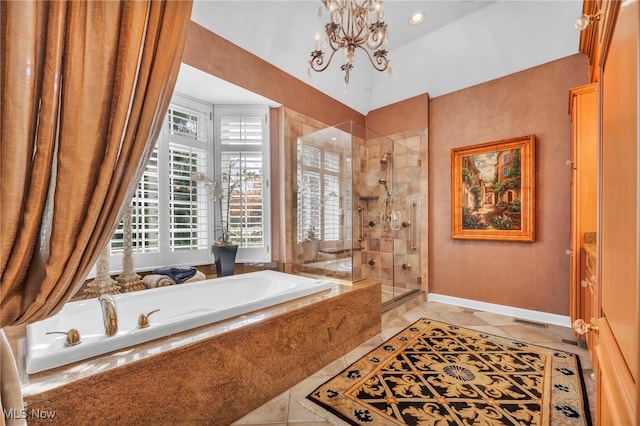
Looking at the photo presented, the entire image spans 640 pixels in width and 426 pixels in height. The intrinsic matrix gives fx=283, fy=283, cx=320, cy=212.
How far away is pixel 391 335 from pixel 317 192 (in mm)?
1719

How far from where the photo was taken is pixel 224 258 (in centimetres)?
291


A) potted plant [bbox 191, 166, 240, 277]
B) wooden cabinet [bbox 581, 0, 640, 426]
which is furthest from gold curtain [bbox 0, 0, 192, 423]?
potted plant [bbox 191, 166, 240, 277]

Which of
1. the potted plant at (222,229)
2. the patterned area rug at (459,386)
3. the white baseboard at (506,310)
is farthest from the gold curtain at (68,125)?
the white baseboard at (506,310)

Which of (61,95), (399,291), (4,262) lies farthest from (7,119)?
(399,291)

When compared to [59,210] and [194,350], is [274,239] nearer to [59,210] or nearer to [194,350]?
Result: [194,350]

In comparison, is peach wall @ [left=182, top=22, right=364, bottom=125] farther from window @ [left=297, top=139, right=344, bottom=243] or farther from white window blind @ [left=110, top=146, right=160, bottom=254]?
white window blind @ [left=110, top=146, right=160, bottom=254]

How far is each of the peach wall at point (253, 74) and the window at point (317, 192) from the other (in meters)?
0.53

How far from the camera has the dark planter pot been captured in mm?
2900

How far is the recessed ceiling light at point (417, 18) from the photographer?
10.2 feet

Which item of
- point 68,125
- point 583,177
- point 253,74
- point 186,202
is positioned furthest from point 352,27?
point 186,202

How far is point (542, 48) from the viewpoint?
2877mm

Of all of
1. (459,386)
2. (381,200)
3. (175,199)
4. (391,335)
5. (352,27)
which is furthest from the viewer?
(381,200)

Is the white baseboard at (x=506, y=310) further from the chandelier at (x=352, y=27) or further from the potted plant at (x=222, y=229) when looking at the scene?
the chandelier at (x=352, y=27)

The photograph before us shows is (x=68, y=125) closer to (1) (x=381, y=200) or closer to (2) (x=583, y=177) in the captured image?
(2) (x=583, y=177)
